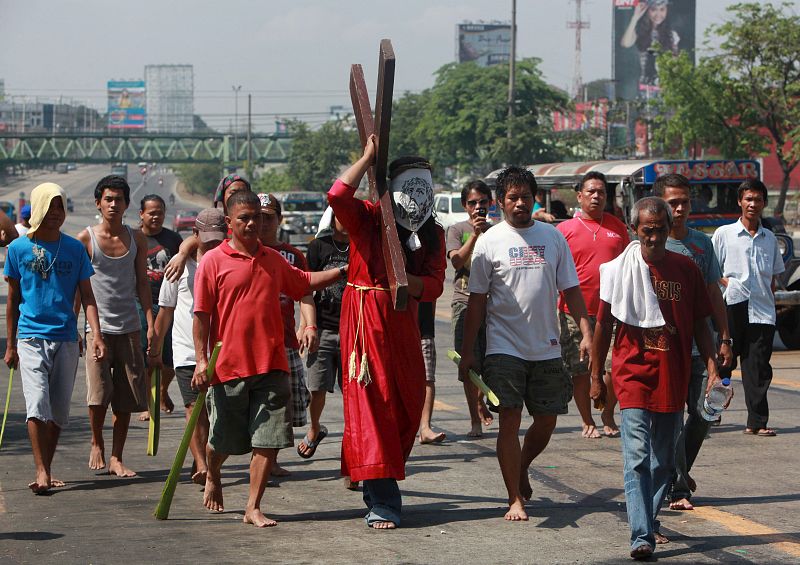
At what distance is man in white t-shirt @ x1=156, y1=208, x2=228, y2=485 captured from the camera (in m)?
7.64

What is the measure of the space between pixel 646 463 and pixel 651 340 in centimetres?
57

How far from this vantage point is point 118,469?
8023 mm

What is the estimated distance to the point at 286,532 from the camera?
253 inches

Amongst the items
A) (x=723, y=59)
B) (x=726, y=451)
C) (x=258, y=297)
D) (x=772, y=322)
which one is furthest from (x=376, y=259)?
(x=723, y=59)

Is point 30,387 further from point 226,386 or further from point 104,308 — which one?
point 226,386

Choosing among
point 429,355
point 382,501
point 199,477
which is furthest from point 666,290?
point 429,355

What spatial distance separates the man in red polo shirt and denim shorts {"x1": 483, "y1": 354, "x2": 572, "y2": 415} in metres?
1.10

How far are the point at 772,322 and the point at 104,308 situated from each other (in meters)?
5.01

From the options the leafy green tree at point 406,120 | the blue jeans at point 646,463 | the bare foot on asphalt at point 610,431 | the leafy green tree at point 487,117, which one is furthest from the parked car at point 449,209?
the blue jeans at point 646,463

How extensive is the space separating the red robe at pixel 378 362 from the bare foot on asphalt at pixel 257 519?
1.53ft

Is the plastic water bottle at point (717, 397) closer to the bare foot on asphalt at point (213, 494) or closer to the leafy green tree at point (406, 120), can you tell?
the bare foot on asphalt at point (213, 494)

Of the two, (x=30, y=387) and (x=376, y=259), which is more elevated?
(x=376, y=259)

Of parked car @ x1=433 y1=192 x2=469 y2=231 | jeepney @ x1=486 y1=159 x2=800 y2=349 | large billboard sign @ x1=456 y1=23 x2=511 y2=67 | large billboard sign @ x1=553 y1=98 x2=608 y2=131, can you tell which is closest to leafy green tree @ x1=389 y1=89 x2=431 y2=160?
large billboard sign @ x1=553 y1=98 x2=608 y2=131

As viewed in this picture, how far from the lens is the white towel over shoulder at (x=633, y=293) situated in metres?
6.02
